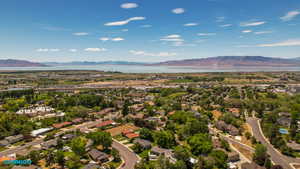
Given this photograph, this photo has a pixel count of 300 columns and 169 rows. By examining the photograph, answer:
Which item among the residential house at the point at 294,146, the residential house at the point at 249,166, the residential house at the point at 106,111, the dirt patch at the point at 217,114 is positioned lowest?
the residential house at the point at 294,146

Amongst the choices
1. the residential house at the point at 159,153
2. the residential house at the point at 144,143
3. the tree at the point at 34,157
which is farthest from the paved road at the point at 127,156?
the tree at the point at 34,157

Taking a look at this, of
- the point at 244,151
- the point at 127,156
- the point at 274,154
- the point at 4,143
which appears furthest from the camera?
the point at 4,143

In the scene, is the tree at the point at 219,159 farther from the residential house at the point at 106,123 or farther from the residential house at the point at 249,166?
the residential house at the point at 106,123

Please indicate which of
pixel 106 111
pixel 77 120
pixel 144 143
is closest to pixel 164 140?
pixel 144 143

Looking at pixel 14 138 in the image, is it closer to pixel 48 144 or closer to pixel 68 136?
pixel 48 144

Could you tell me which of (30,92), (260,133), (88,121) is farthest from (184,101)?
(30,92)

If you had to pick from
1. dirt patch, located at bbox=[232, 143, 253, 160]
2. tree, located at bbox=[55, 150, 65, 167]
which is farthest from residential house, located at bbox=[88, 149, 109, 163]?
dirt patch, located at bbox=[232, 143, 253, 160]

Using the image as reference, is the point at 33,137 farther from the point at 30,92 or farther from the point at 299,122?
the point at 299,122
